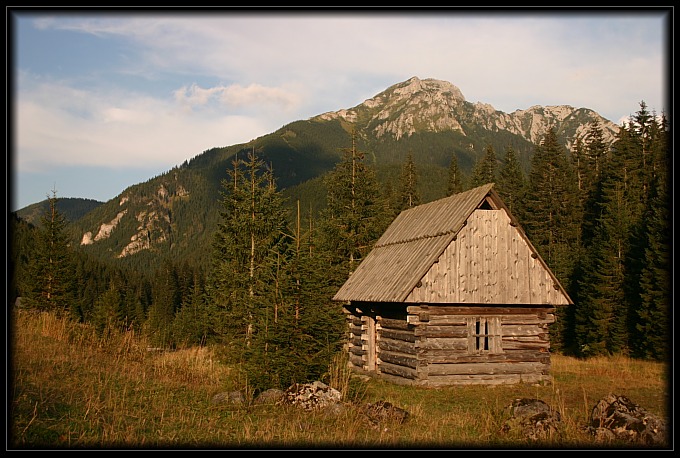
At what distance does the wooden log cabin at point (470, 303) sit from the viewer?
63.7 ft

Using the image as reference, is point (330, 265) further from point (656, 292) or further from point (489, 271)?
point (656, 292)

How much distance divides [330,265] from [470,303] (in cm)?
505

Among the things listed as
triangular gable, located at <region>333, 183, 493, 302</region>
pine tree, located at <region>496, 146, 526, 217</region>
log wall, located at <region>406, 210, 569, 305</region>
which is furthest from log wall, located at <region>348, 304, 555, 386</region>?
pine tree, located at <region>496, 146, 526, 217</region>

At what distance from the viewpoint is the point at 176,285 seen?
11962cm

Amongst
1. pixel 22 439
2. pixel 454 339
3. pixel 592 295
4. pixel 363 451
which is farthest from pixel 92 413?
pixel 592 295

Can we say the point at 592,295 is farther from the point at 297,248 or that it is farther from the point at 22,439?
the point at 22,439

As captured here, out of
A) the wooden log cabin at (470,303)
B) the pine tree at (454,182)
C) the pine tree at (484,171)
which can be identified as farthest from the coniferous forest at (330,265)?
the pine tree at (454,182)

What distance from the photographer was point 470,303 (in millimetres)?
19688

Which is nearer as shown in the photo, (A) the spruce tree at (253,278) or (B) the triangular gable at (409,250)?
(A) the spruce tree at (253,278)

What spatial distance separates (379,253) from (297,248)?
39.1ft

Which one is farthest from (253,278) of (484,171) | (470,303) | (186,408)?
(484,171)

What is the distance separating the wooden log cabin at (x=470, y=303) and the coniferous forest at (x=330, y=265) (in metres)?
3.51

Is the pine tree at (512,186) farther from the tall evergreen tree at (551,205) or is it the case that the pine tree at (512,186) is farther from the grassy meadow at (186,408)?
the grassy meadow at (186,408)

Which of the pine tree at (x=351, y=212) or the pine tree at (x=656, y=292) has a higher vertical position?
the pine tree at (x=351, y=212)
